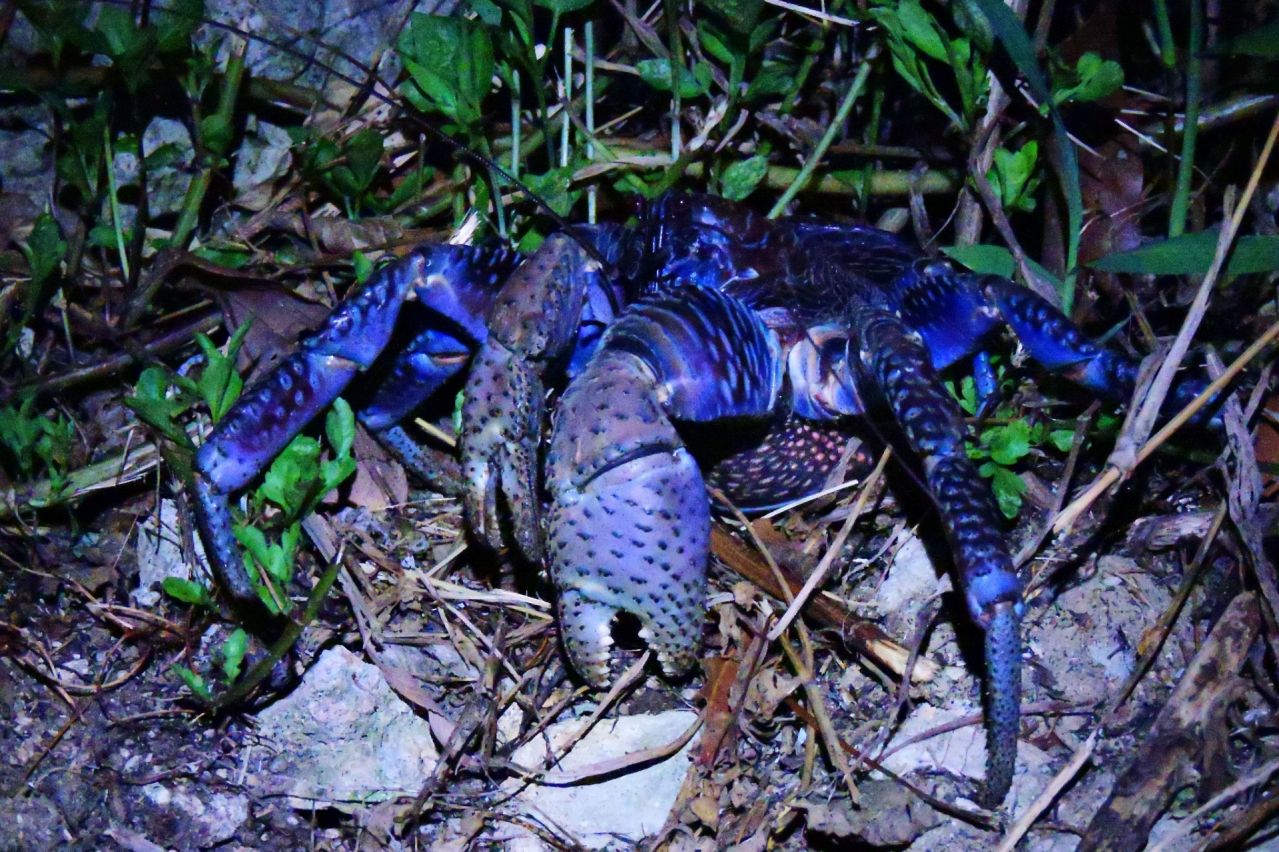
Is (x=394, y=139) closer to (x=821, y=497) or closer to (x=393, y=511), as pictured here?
(x=393, y=511)

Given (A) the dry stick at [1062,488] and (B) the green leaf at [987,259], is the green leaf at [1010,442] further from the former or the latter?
(B) the green leaf at [987,259]

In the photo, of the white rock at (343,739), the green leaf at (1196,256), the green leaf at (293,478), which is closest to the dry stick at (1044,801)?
the green leaf at (1196,256)

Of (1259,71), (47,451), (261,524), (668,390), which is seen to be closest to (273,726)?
(261,524)

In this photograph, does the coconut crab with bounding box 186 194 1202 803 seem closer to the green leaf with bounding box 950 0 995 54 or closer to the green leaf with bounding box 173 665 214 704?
the green leaf with bounding box 173 665 214 704

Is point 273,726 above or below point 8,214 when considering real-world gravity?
below

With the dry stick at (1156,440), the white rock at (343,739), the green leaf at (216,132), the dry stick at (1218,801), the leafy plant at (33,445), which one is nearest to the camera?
the dry stick at (1218,801)

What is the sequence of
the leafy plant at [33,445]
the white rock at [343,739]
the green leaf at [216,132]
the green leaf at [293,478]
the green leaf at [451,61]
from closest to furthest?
the white rock at [343,739] < the green leaf at [293,478] < the leafy plant at [33,445] < the green leaf at [451,61] < the green leaf at [216,132]
